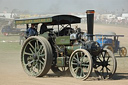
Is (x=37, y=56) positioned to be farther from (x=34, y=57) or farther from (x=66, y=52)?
(x=66, y=52)

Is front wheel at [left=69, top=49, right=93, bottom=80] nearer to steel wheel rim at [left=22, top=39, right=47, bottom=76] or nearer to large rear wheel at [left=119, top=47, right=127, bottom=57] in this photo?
steel wheel rim at [left=22, top=39, right=47, bottom=76]

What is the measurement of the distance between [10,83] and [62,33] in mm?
3206

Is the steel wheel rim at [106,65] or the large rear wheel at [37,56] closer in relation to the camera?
the steel wheel rim at [106,65]

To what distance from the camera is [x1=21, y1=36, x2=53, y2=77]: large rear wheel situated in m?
9.09

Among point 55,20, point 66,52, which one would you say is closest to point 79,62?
point 66,52

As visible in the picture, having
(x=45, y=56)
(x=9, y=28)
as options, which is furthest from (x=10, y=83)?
(x=9, y=28)

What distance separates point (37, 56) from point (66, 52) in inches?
36.1

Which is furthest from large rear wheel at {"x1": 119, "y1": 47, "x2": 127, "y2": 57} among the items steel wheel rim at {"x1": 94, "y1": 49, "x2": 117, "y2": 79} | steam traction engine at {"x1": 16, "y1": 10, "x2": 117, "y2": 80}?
steel wheel rim at {"x1": 94, "y1": 49, "x2": 117, "y2": 79}

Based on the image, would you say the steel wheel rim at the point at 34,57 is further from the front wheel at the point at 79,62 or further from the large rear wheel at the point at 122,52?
the large rear wheel at the point at 122,52

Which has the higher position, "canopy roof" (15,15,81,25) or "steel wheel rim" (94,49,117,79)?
"canopy roof" (15,15,81,25)

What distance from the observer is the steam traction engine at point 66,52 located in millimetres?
8834

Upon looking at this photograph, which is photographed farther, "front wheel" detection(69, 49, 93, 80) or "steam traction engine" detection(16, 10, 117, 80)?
"steam traction engine" detection(16, 10, 117, 80)

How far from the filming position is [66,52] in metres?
9.50

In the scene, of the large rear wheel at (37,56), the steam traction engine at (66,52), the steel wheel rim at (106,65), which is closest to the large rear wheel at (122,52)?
the steam traction engine at (66,52)
